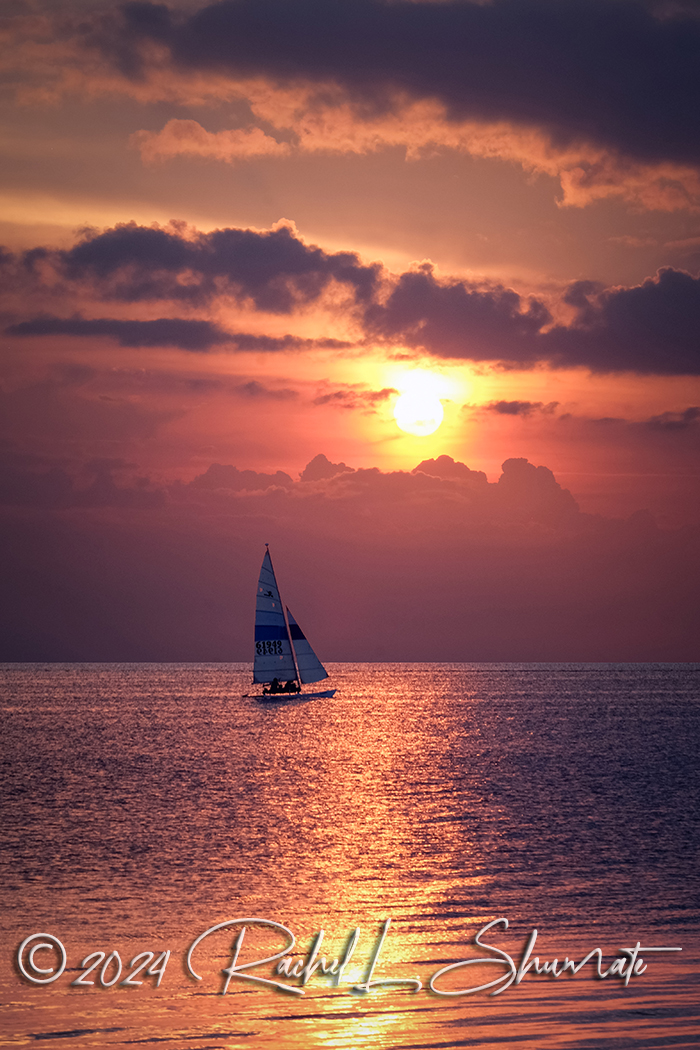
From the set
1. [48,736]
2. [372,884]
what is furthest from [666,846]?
[48,736]

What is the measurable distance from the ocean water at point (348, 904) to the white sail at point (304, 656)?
61.2m

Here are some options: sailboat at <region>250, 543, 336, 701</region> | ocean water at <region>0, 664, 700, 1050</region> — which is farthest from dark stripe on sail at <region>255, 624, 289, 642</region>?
ocean water at <region>0, 664, 700, 1050</region>

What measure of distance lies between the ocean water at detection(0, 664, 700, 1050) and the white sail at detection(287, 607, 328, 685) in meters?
61.2

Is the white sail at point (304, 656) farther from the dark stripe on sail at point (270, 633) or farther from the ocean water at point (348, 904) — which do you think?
the ocean water at point (348, 904)

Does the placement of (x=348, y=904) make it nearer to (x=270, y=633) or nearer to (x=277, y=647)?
(x=270, y=633)

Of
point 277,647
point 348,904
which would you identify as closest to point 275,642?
point 277,647

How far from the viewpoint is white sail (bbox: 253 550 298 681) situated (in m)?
134

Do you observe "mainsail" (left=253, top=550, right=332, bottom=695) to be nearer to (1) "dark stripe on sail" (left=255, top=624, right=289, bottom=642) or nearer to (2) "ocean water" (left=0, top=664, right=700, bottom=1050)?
(1) "dark stripe on sail" (left=255, top=624, right=289, bottom=642)

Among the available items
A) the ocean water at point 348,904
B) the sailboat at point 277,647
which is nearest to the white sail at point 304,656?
the sailboat at point 277,647

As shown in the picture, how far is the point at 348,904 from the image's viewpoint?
29.3 metres

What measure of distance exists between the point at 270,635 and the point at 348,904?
107060 millimetres

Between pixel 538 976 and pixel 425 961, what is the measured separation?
2.61 meters

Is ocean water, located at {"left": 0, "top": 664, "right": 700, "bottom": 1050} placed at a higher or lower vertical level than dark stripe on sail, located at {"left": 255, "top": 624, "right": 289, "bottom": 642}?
lower

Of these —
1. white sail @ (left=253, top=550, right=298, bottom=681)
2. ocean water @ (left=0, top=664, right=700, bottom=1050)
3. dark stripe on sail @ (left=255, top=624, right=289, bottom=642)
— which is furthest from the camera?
dark stripe on sail @ (left=255, top=624, right=289, bottom=642)
